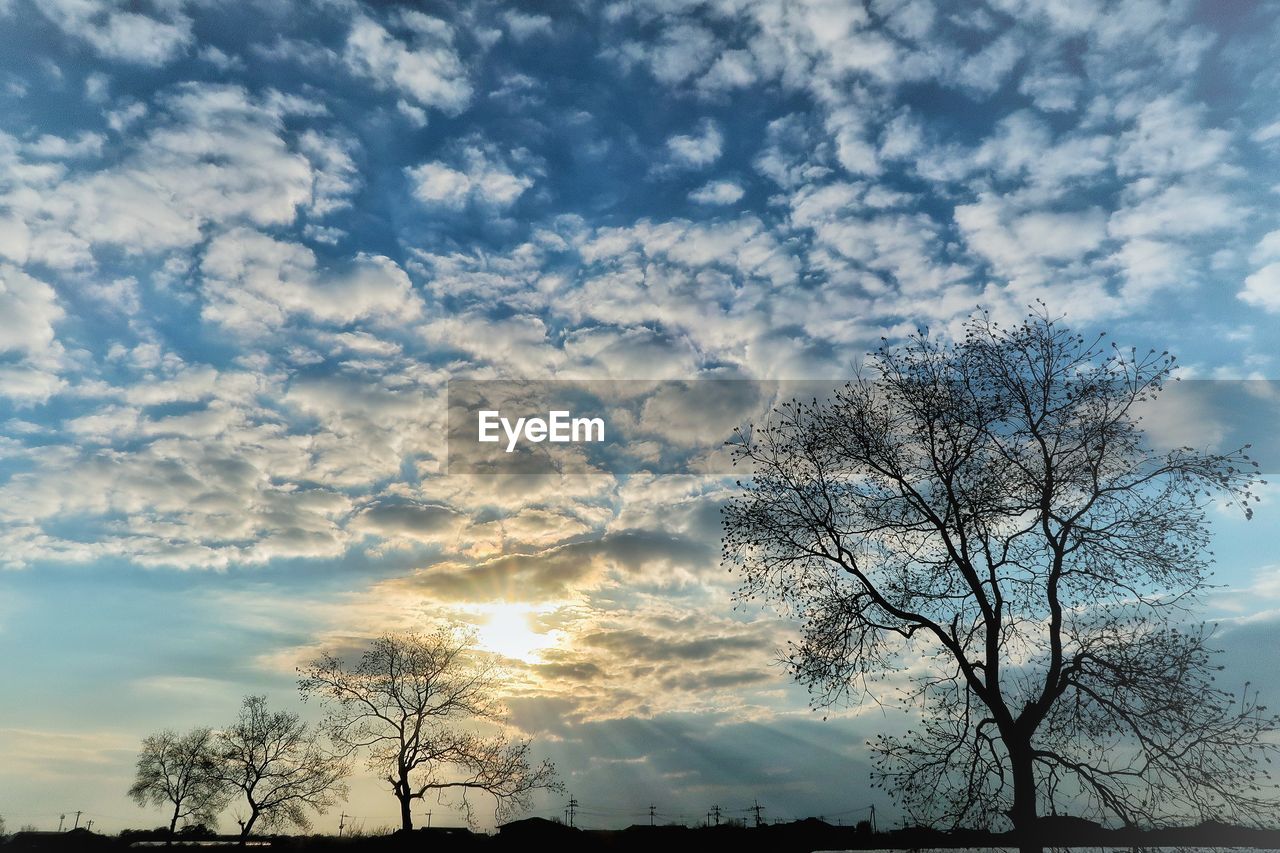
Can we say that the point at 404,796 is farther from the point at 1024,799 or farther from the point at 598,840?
the point at 1024,799

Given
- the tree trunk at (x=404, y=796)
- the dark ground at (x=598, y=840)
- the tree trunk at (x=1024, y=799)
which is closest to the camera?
the tree trunk at (x=1024, y=799)

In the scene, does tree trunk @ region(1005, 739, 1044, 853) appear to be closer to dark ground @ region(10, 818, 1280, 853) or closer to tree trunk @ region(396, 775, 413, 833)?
dark ground @ region(10, 818, 1280, 853)

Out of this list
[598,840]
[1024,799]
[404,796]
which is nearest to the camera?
[1024,799]

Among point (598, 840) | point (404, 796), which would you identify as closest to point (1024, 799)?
point (598, 840)

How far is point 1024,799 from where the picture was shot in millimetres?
19484

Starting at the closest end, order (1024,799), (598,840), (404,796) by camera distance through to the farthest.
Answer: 1. (1024,799)
2. (598,840)
3. (404,796)

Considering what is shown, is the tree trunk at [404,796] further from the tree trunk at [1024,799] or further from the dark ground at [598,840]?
the tree trunk at [1024,799]

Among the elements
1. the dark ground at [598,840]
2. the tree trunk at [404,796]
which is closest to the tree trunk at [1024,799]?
the dark ground at [598,840]

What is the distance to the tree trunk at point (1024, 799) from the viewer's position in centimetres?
1927

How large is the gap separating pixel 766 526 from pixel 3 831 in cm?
8564

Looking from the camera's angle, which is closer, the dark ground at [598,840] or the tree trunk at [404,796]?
the dark ground at [598,840]

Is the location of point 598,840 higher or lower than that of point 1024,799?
lower

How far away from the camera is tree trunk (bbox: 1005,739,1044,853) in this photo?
19.3 metres

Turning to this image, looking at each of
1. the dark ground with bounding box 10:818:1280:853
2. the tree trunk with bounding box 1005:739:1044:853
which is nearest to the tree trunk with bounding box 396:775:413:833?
the dark ground with bounding box 10:818:1280:853
